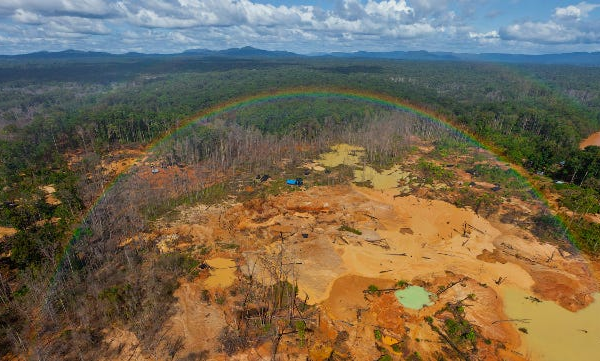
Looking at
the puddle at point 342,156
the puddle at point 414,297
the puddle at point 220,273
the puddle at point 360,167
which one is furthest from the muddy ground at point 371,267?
the puddle at point 342,156

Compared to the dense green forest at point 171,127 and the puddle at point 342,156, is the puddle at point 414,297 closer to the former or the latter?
the dense green forest at point 171,127

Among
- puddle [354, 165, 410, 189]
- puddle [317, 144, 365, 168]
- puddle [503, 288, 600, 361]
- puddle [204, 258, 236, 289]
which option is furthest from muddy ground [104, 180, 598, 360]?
puddle [317, 144, 365, 168]

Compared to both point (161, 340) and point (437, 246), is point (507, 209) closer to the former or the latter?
point (437, 246)

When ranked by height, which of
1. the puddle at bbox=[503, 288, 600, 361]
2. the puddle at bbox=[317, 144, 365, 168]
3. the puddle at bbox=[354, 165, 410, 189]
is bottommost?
the puddle at bbox=[317, 144, 365, 168]

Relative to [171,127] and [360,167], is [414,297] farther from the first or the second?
[171,127]

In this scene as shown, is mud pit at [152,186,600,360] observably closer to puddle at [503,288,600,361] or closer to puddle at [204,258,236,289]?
puddle at [503,288,600,361]

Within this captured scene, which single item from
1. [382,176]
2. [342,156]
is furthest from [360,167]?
[342,156]

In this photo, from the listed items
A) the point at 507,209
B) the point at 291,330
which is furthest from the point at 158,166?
the point at 507,209
